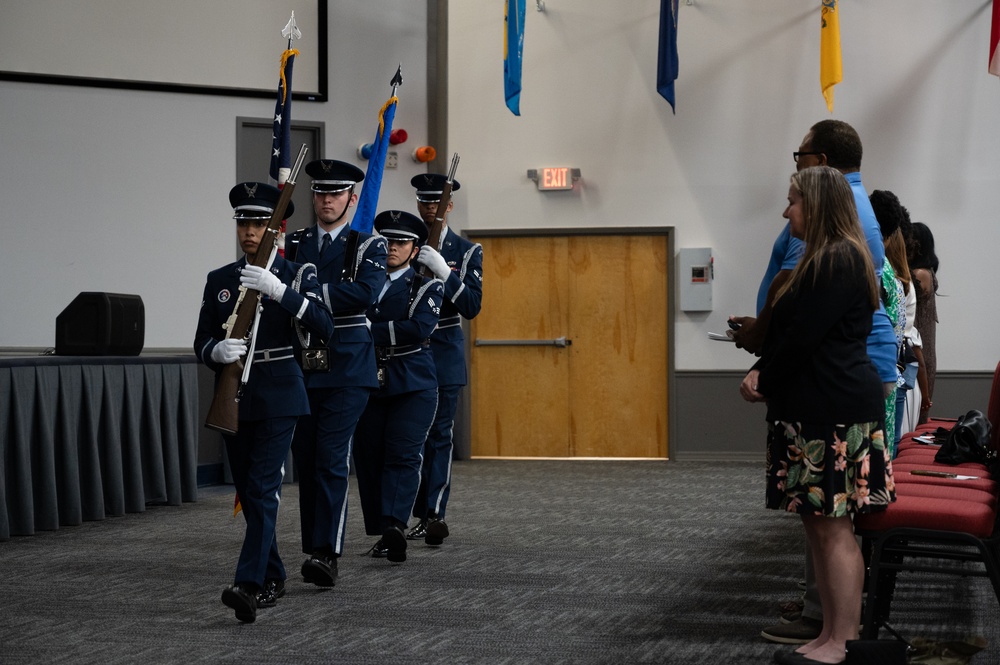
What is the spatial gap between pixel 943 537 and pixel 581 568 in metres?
A: 1.80

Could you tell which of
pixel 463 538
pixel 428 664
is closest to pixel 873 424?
pixel 428 664

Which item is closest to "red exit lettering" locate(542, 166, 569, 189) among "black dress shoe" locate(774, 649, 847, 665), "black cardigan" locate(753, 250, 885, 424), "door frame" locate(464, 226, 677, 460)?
"door frame" locate(464, 226, 677, 460)

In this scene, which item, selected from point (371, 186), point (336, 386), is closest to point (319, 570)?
point (336, 386)

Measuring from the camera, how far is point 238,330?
3.59 m

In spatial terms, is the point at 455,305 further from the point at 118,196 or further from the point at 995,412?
the point at 118,196

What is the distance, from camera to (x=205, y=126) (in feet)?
27.7

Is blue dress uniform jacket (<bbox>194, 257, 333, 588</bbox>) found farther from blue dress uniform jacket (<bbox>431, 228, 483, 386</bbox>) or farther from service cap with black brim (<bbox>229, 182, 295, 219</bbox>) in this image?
blue dress uniform jacket (<bbox>431, 228, 483, 386</bbox>)

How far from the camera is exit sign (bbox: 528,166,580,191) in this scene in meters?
9.10

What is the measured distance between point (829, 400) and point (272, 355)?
176 centimetres

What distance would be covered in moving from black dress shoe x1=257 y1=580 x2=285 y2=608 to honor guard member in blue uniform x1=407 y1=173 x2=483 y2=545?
121cm

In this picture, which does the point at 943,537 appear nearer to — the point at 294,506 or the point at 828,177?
the point at 828,177

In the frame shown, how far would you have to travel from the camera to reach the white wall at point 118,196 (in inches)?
314

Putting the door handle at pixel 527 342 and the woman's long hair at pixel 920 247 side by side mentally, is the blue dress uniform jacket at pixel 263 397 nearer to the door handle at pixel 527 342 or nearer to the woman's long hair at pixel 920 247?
the woman's long hair at pixel 920 247

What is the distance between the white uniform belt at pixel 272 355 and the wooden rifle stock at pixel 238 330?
10 cm
